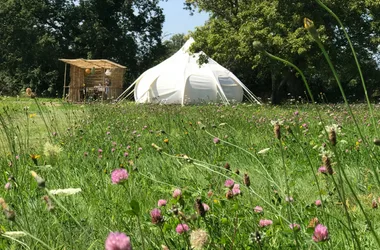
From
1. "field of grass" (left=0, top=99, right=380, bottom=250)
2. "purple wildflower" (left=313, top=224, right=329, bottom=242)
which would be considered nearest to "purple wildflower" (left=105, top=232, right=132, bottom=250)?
"field of grass" (left=0, top=99, right=380, bottom=250)

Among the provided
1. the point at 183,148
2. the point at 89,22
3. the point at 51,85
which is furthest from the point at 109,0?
the point at 183,148

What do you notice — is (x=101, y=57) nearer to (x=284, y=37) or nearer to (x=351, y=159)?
(x=284, y=37)

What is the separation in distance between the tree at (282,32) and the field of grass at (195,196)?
1117cm

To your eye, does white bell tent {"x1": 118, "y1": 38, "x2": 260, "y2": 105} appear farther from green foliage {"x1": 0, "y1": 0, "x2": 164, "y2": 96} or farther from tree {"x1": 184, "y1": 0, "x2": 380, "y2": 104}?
green foliage {"x1": 0, "y1": 0, "x2": 164, "y2": 96}

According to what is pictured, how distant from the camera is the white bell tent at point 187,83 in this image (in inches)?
716

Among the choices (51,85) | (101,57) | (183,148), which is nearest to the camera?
(183,148)

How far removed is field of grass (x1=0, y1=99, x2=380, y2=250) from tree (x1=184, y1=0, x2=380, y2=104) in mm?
11165

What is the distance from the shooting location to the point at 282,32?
15805mm

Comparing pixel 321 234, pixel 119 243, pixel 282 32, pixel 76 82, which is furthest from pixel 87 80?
pixel 119 243

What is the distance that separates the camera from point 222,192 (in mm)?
1880

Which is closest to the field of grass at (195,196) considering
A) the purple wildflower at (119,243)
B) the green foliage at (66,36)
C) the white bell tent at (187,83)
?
the purple wildflower at (119,243)

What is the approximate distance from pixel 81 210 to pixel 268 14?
47.4 ft

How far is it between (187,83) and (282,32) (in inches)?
177

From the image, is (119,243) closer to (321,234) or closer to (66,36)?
(321,234)
